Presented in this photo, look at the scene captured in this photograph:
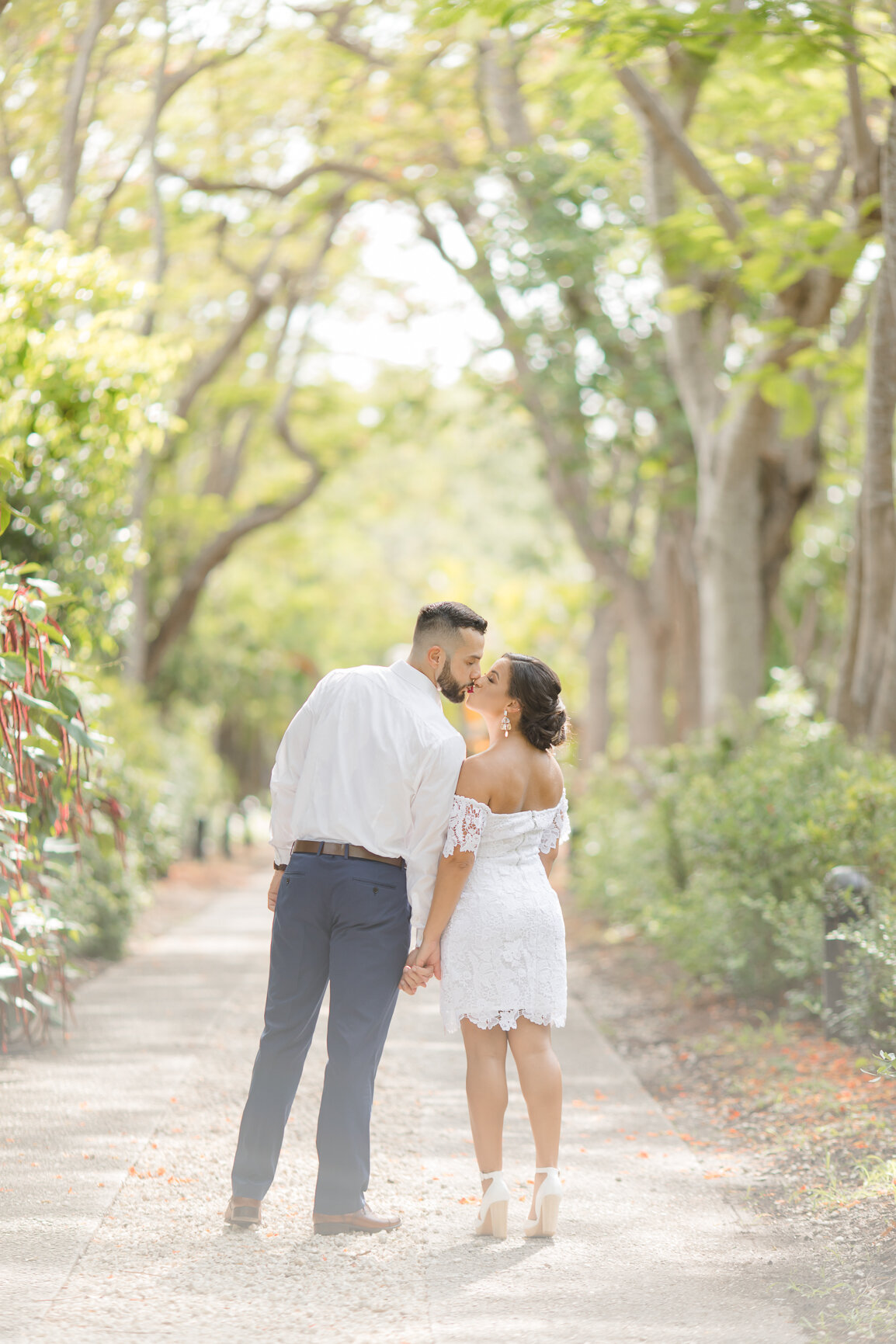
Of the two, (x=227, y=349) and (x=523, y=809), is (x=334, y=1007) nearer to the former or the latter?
(x=523, y=809)

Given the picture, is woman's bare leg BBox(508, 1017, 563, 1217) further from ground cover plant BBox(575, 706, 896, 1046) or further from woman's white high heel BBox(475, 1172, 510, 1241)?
ground cover plant BBox(575, 706, 896, 1046)

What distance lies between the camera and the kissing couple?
4.44 meters

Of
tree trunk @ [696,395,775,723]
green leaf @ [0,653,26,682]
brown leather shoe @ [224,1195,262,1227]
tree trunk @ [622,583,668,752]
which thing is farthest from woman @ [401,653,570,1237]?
tree trunk @ [622,583,668,752]

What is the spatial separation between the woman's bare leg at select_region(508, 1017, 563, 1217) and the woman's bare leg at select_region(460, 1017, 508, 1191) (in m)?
0.06

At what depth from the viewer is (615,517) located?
22672 mm

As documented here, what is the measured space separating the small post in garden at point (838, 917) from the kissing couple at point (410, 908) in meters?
2.43

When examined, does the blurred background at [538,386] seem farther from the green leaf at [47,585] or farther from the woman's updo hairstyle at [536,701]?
the woman's updo hairstyle at [536,701]

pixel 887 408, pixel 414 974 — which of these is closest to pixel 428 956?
pixel 414 974

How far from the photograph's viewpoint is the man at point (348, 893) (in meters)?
4.43

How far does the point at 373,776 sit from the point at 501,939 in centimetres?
71

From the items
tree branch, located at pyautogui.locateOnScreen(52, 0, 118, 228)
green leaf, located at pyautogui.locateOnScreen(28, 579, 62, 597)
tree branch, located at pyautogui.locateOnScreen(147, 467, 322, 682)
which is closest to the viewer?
green leaf, located at pyautogui.locateOnScreen(28, 579, 62, 597)

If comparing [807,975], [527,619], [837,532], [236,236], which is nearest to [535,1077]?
[807,975]

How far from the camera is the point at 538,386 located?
1481 cm

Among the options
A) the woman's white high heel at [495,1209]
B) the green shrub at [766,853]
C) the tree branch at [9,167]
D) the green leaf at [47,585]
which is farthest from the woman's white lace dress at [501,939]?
the tree branch at [9,167]
